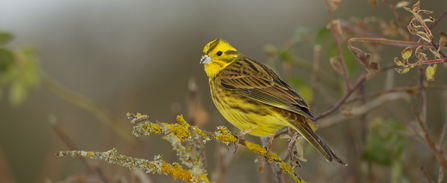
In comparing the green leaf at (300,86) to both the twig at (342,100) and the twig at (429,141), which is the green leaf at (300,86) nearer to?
the twig at (342,100)

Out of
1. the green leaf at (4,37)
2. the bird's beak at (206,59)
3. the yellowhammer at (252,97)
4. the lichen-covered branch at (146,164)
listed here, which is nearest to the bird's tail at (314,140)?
the yellowhammer at (252,97)

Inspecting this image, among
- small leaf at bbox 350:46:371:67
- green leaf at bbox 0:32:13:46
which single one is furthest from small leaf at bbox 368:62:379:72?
green leaf at bbox 0:32:13:46

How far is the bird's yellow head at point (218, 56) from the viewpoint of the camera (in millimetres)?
1843

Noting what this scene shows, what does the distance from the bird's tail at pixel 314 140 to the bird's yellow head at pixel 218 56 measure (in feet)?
1.90

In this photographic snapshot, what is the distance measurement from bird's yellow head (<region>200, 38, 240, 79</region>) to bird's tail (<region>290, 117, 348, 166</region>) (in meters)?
0.58

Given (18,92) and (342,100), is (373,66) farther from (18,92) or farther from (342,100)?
(18,92)

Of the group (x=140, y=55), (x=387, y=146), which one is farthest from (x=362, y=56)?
(x=140, y=55)

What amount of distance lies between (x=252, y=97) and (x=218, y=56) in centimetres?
35

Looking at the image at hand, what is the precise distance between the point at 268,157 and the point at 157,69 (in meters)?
6.04

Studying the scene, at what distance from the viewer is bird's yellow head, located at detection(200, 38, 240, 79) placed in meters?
1.84

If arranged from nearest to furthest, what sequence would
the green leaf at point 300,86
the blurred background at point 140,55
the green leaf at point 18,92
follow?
the green leaf at point 300,86
the green leaf at point 18,92
the blurred background at point 140,55

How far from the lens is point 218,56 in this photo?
6.40 feet

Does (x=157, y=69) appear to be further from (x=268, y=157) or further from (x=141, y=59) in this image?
(x=268, y=157)

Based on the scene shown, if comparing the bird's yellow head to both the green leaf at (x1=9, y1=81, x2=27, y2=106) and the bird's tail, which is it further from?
the green leaf at (x1=9, y1=81, x2=27, y2=106)
